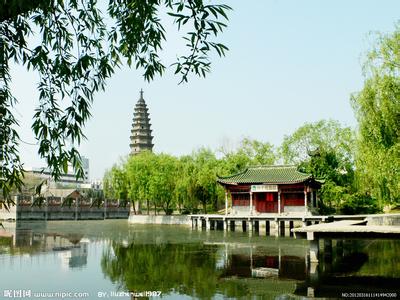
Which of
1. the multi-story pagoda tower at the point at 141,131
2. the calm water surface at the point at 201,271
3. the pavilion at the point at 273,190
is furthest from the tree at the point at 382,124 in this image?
the multi-story pagoda tower at the point at 141,131

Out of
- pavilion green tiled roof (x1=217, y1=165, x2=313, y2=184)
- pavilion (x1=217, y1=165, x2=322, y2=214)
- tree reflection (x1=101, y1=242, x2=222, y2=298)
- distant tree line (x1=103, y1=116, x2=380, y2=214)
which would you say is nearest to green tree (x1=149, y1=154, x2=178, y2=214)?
distant tree line (x1=103, y1=116, x2=380, y2=214)

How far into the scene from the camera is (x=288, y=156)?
→ 36.7 meters

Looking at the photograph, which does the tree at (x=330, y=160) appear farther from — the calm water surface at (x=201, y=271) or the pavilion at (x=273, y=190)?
the calm water surface at (x=201, y=271)

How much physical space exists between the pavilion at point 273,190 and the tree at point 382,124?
13620 mm

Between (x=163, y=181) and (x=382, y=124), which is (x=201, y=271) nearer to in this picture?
(x=382, y=124)

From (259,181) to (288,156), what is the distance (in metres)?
6.59

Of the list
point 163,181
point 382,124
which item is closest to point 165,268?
point 382,124

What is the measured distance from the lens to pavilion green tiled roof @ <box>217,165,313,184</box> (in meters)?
30.3

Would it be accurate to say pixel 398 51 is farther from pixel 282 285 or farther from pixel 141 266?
pixel 141 266

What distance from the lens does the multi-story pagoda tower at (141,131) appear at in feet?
215

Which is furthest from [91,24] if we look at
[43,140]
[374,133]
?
[374,133]

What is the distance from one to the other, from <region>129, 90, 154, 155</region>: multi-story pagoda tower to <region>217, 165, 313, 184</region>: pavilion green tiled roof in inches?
1341

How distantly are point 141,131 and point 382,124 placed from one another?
52.9 metres

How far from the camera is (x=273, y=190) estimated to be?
1205 inches
